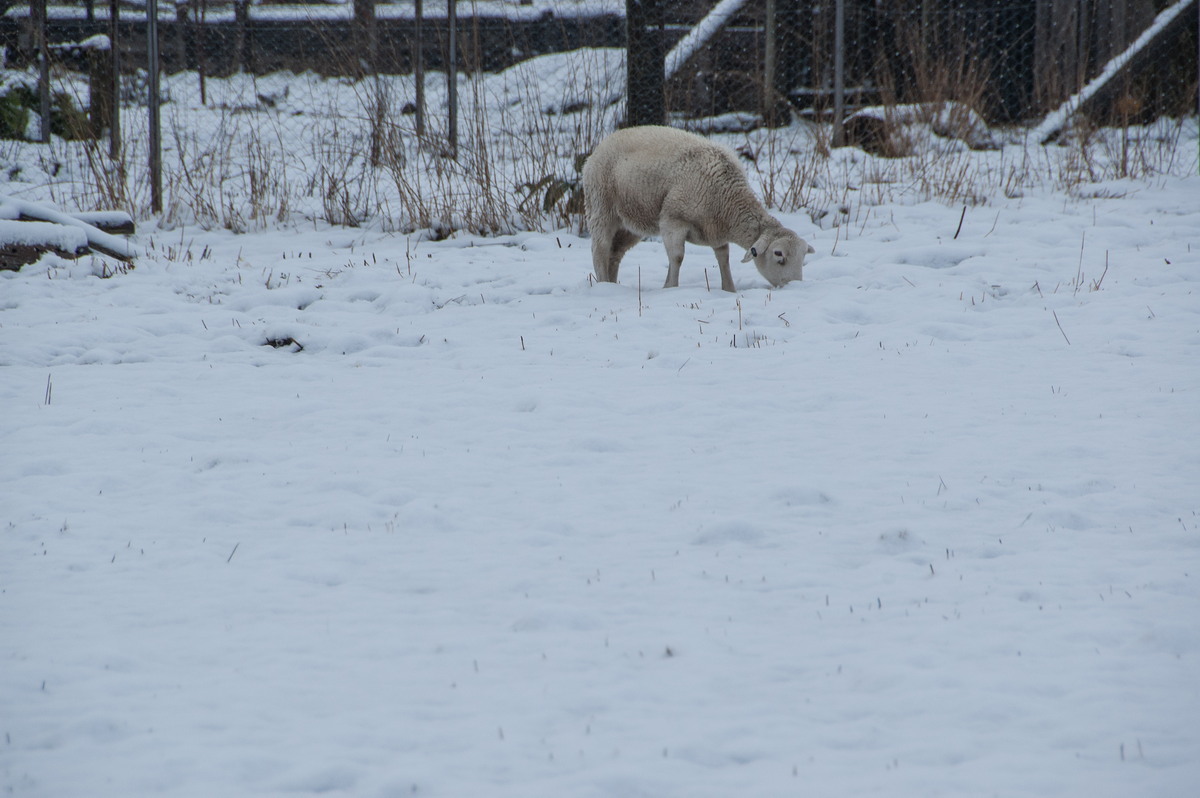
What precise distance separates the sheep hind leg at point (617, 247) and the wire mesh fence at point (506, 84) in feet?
6.59

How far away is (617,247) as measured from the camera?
22.8 feet

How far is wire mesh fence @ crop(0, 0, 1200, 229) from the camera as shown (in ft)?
28.9

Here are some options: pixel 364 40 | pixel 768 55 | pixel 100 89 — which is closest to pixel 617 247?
pixel 364 40

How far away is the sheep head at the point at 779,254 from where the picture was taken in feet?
21.0

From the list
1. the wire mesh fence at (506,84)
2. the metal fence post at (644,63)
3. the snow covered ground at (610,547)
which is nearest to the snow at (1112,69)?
the wire mesh fence at (506,84)

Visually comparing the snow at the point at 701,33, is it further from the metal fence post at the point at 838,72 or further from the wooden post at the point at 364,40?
the wooden post at the point at 364,40

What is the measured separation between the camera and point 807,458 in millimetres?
3771

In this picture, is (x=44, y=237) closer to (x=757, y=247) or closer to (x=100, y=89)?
(x=100, y=89)

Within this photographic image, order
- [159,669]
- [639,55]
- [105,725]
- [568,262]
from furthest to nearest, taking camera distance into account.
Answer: [639,55] < [568,262] < [159,669] < [105,725]

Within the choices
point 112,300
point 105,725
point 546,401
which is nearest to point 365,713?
point 105,725

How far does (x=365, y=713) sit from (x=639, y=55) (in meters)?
7.35

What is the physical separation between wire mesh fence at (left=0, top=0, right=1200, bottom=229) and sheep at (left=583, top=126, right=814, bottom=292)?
188cm

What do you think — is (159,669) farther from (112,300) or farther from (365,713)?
(112,300)

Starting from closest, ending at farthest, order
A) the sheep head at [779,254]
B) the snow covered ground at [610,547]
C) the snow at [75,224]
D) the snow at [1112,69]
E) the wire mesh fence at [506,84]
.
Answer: the snow covered ground at [610,547]
the sheep head at [779,254]
the snow at [75,224]
the wire mesh fence at [506,84]
the snow at [1112,69]
